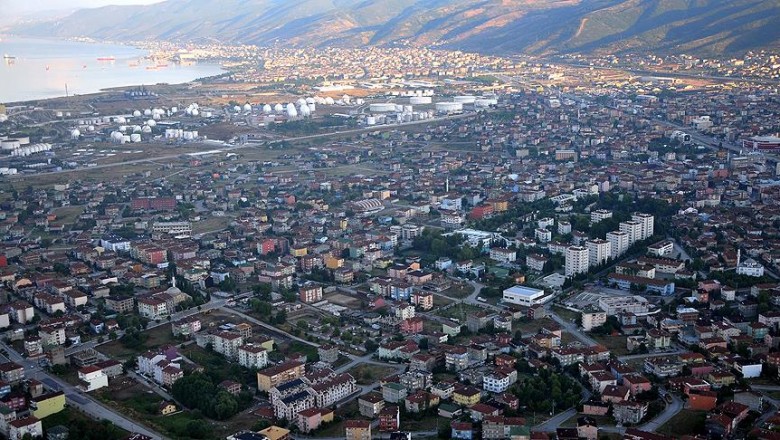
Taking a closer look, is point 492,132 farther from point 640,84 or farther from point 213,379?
point 213,379

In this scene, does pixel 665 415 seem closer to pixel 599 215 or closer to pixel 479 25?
pixel 599 215

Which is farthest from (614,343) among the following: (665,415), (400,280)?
(400,280)

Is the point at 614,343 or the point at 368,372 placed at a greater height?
the point at 368,372

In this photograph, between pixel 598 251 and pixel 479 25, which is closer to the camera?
pixel 598 251

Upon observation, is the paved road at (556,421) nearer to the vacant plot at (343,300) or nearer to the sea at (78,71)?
the vacant plot at (343,300)

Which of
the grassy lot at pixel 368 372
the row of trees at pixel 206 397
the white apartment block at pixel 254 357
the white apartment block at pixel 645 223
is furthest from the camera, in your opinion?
the white apartment block at pixel 645 223

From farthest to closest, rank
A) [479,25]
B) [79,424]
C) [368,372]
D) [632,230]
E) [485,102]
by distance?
1. [479,25]
2. [485,102]
3. [632,230]
4. [368,372]
5. [79,424]

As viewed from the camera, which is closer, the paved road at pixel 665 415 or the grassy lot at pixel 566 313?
the paved road at pixel 665 415

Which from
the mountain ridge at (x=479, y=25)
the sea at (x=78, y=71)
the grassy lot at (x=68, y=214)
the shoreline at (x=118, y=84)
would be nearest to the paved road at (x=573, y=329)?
the grassy lot at (x=68, y=214)
